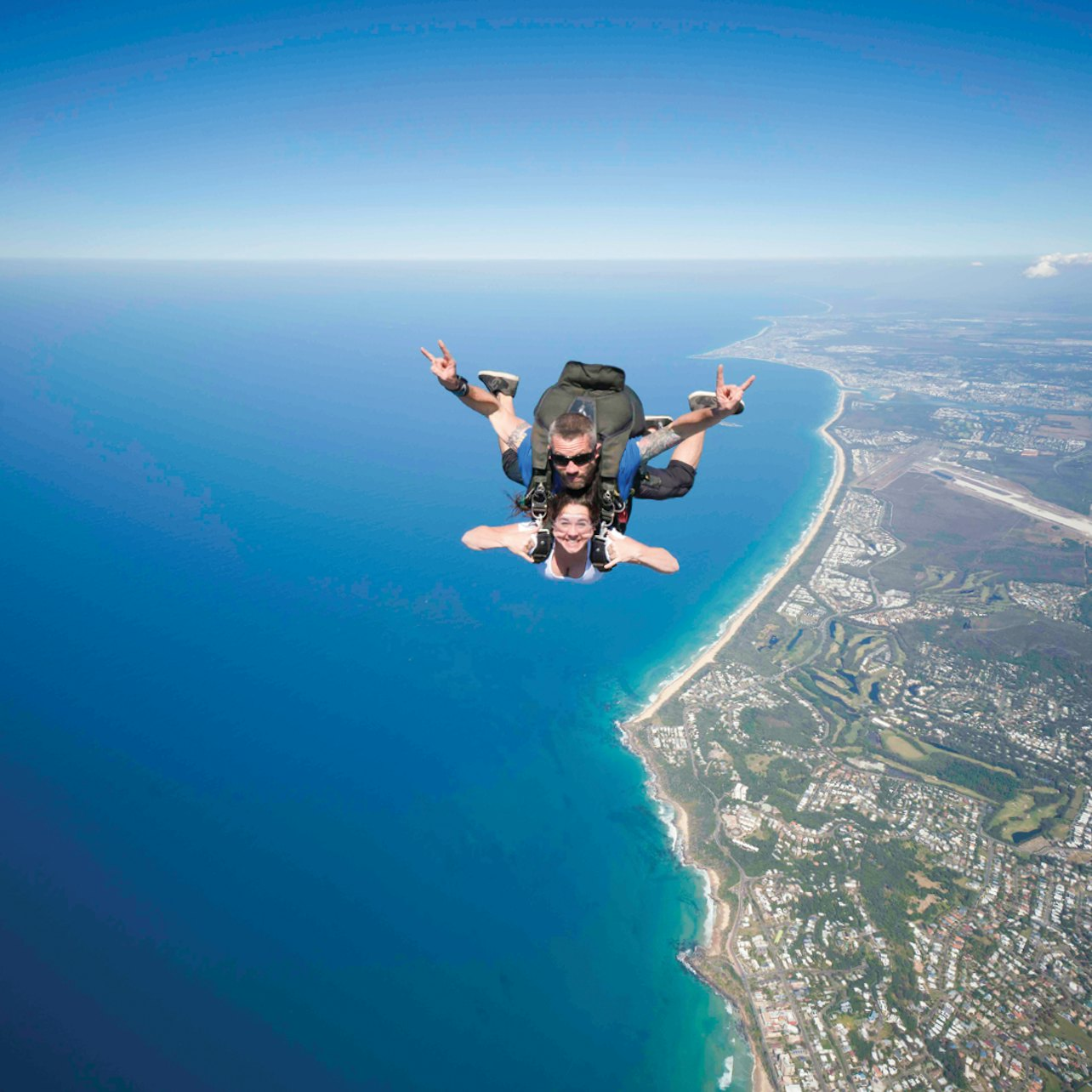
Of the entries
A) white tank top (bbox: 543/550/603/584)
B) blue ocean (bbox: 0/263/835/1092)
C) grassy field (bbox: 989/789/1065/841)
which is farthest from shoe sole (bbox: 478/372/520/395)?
grassy field (bbox: 989/789/1065/841)

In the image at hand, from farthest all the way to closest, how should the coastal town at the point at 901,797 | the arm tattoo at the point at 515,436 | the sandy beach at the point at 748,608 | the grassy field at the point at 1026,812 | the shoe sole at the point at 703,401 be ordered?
1. the sandy beach at the point at 748,608
2. the grassy field at the point at 1026,812
3. the coastal town at the point at 901,797
4. the arm tattoo at the point at 515,436
5. the shoe sole at the point at 703,401

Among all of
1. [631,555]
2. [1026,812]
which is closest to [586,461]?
[631,555]

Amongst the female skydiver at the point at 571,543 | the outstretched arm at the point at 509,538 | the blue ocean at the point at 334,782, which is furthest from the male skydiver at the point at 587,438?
the blue ocean at the point at 334,782

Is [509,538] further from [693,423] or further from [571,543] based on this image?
[693,423]

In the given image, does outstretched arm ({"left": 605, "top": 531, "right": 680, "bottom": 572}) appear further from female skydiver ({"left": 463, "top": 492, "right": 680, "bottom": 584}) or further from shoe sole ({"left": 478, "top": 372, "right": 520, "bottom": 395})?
shoe sole ({"left": 478, "top": 372, "right": 520, "bottom": 395})

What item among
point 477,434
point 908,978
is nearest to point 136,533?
point 477,434

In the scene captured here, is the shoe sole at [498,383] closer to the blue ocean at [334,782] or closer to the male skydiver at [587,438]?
the male skydiver at [587,438]
